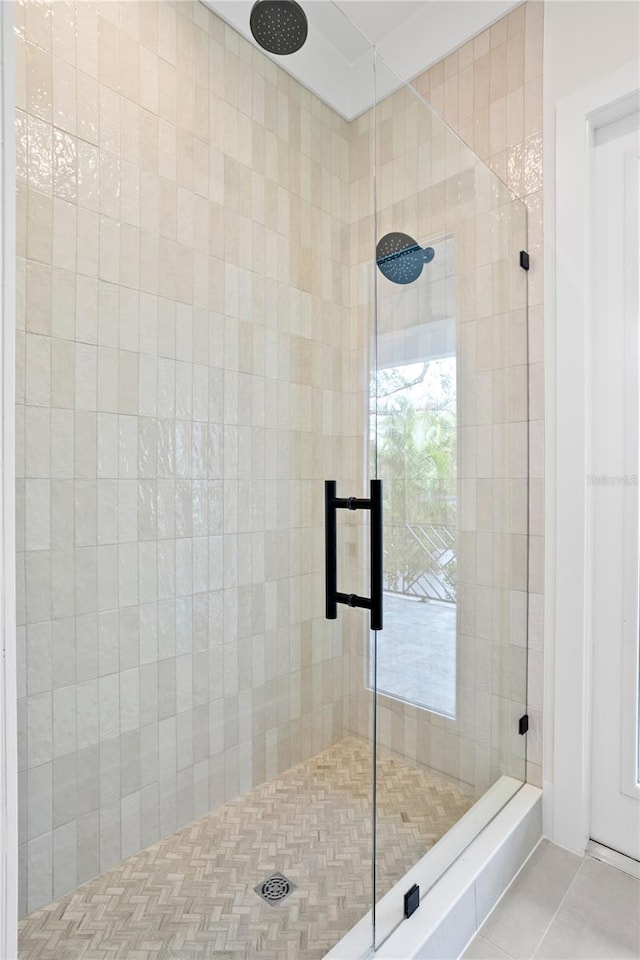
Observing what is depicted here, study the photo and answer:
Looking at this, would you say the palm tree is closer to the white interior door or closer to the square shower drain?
the white interior door

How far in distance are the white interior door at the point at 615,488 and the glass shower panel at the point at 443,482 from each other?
0.20m

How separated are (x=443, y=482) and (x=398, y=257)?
0.54m

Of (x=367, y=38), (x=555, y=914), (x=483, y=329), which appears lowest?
(x=555, y=914)

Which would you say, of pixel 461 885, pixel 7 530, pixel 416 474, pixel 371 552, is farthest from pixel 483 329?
pixel 461 885

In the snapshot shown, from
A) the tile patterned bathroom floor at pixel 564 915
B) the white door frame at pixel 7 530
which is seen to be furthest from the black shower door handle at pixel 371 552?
the tile patterned bathroom floor at pixel 564 915

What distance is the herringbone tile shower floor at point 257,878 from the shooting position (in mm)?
1134

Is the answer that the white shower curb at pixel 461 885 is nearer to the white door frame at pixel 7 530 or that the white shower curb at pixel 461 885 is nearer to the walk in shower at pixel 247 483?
the walk in shower at pixel 247 483

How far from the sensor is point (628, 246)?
1.46 m

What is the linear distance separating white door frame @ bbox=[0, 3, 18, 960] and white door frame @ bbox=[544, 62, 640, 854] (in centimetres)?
140

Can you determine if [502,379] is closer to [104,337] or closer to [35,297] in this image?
[104,337]

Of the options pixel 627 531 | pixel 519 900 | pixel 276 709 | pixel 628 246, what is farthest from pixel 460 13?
pixel 519 900

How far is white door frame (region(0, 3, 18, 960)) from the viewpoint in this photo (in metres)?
0.68

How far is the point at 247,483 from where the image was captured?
66.8 inches

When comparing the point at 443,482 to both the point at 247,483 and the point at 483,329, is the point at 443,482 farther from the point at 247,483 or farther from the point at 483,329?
the point at 247,483
